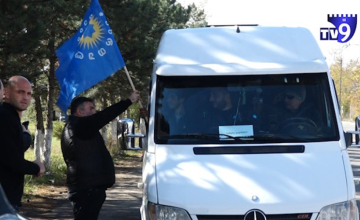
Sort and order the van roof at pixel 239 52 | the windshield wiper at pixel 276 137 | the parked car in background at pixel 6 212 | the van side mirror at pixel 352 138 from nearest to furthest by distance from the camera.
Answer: the parked car in background at pixel 6 212 → the windshield wiper at pixel 276 137 → the van roof at pixel 239 52 → the van side mirror at pixel 352 138

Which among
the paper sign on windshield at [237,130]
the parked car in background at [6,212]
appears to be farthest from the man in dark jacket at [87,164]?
the parked car in background at [6,212]

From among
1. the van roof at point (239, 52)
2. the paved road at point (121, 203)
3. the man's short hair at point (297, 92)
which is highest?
the van roof at point (239, 52)

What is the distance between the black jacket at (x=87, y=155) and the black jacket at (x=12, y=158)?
4.61ft

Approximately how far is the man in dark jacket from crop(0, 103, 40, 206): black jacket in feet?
4.64

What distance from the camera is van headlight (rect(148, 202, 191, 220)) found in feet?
20.6

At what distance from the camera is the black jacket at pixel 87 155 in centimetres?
784

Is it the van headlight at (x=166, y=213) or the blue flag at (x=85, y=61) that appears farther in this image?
the blue flag at (x=85, y=61)

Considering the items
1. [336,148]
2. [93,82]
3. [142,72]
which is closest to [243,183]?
[336,148]

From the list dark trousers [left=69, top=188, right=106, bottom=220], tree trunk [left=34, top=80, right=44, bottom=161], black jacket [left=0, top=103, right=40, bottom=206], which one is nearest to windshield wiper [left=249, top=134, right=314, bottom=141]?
dark trousers [left=69, top=188, right=106, bottom=220]

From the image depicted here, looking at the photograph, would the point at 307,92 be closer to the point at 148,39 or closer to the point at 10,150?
the point at 10,150

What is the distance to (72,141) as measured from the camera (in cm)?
797

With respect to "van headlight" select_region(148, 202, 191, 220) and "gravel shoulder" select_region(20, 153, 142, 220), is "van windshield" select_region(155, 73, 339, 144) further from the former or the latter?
"gravel shoulder" select_region(20, 153, 142, 220)

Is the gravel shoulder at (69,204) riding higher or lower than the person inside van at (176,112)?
lower

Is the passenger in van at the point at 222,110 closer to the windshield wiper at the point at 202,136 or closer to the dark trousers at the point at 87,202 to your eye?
the windshield wiper at the point at 202,136
